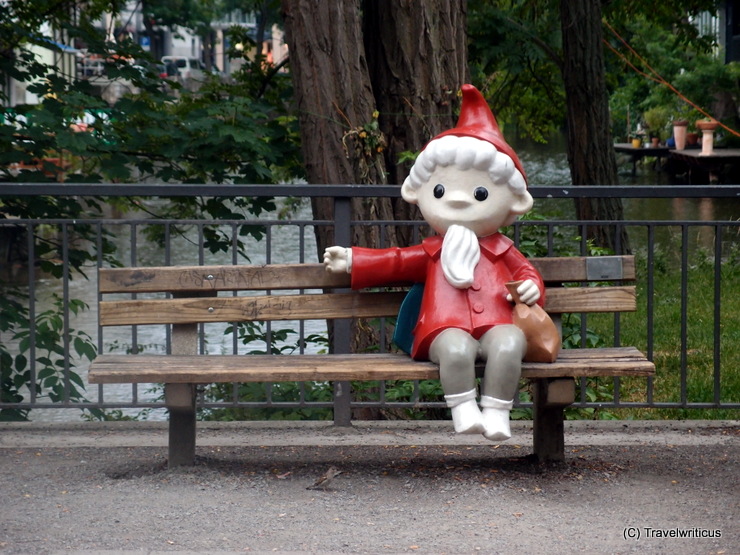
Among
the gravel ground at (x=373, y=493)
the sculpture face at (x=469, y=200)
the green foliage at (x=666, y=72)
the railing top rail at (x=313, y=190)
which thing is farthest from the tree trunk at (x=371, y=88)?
the green foliage at (x=666, y=72)

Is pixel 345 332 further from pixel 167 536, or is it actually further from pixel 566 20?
pixel 566 20

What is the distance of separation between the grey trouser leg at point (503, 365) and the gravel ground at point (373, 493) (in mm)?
429

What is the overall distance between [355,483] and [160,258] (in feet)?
41.0

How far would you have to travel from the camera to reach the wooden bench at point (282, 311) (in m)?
4.65

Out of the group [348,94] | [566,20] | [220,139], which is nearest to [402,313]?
[348,94]

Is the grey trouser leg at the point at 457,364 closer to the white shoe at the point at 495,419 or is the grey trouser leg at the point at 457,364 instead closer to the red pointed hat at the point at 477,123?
the white shoe at the point at 495,419

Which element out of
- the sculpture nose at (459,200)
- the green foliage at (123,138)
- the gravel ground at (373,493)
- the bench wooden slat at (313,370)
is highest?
the green foliage at (123,138)

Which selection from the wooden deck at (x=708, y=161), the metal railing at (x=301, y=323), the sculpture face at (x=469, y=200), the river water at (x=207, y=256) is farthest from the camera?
the wooden deck at (x=708, y=161)

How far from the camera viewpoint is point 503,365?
14.7ft

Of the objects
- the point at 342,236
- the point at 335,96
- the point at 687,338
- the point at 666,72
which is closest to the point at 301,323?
the point at 342,236

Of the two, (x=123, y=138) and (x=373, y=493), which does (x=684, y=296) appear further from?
(x=123, y=138)

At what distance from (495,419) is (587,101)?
910cm

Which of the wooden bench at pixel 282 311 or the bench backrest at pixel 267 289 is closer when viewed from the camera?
the wooden bench at pixel 282 311

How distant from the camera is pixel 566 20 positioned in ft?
41.8
